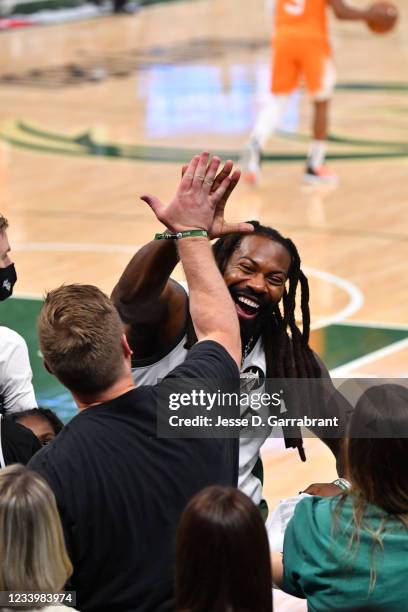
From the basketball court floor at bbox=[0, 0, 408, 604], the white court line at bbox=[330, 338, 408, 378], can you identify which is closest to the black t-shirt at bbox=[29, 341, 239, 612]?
the basketball court floor at bbox=[0, 0, 408, 604]

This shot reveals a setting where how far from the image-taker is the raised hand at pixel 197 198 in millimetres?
3303

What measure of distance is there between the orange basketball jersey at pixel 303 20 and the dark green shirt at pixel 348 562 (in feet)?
26.7

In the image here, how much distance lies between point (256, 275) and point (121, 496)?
1331mm

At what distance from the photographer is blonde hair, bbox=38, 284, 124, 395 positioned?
2.95 metres

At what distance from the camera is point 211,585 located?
98.8 inches

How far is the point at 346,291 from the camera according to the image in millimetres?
8102

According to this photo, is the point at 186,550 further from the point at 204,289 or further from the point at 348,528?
the point at 204,289

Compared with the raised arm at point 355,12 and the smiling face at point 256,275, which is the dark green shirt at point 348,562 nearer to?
the smiling face at point 256,275

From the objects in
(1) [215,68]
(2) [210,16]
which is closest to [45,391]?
(1) [215,68]

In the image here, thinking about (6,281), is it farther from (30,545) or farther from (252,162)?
(252,162)

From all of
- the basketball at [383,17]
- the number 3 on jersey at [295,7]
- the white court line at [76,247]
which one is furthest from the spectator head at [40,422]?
the basketball at [383,17]

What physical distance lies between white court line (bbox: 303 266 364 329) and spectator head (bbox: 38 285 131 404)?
4.41 metres

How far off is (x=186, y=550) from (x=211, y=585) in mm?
78

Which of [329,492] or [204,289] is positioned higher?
[204,289]
